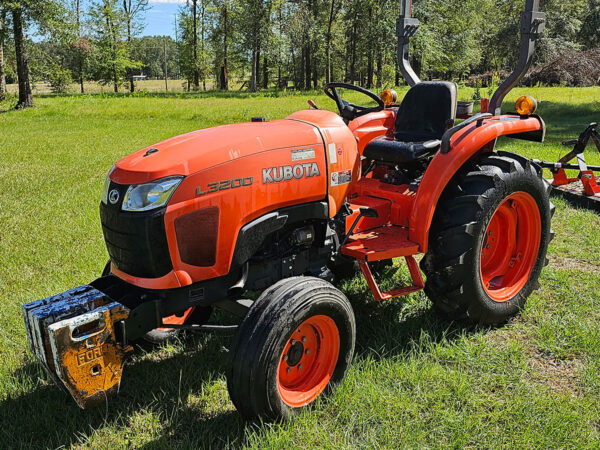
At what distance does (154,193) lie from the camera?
83.6 inches

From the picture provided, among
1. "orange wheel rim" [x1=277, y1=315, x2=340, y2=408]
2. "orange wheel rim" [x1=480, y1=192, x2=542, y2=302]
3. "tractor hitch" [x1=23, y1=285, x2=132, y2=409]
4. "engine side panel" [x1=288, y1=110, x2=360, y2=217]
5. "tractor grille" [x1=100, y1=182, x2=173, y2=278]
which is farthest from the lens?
"orange wheel rim" [x1=480, y1=192, x2=542, y2=302]

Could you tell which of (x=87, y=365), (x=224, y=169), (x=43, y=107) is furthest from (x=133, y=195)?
(x=43, y=107)

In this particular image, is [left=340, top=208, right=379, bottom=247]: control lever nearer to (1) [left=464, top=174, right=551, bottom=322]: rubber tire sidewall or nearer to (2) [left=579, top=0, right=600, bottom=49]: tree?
(1) [left=464, top=174, right=551, bottom=322]: rubber tire sidewall

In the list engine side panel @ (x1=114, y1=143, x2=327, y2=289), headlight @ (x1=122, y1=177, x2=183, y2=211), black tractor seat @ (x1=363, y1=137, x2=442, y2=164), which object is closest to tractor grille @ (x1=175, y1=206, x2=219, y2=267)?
engine side panel @ (x1=114, y1=143, x2=327, y2=289)

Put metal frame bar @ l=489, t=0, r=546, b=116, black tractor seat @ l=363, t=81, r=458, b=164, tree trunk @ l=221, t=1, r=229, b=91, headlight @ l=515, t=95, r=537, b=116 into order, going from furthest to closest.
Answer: tree trunk @ l=221, t=1, r=229, b=91
headlight @ l=515, t=95, r=537, b=116
black tractor seat @ l=363, t=81, r=458, b=164
metal frame bar @ l=489, t=0, r=546, b=116

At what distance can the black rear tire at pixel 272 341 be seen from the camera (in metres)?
2.12

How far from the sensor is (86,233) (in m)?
4.98

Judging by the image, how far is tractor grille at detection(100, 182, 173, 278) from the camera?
2115mm

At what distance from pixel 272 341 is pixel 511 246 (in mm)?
2054

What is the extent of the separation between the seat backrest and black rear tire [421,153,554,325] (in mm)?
386

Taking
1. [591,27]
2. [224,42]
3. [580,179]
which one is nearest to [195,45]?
[224,42]

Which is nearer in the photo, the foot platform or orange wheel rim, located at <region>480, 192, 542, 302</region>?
the foot platform

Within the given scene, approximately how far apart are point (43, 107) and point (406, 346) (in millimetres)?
19904

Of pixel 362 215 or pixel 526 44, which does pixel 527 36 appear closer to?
pixel 526 44
